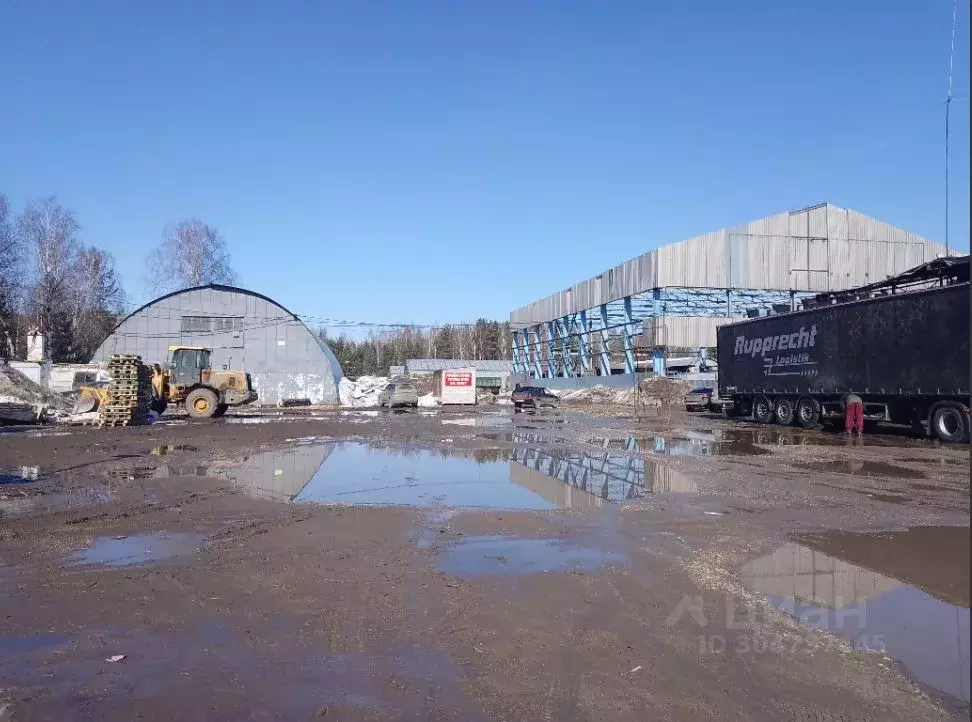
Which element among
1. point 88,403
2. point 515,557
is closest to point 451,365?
point 88,403

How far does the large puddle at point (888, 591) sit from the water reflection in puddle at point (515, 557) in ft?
4.92

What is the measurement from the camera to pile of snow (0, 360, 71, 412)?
30719mm

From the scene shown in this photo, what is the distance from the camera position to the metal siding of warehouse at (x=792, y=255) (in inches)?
1703

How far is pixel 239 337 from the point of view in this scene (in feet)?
164

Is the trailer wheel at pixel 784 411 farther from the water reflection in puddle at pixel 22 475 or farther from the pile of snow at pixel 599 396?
the water reflection in puddle at pixel 22 475

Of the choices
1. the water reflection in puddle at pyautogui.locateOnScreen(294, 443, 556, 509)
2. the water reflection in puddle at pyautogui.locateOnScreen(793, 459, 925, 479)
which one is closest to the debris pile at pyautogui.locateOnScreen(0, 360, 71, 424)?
the water reflection in puddle at pyautogui.locateOnScreen(294, 443, 556, 509)

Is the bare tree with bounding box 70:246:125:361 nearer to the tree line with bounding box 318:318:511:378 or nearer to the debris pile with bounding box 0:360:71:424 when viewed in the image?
the debris pile with bounding box 0:360:71:424

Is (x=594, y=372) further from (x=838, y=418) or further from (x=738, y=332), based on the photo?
(x=838, y=418)

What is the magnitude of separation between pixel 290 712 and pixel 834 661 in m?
3.28

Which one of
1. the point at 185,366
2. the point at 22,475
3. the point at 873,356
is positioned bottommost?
the point at 22,475

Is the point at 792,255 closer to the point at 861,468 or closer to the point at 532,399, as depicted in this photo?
the point at 532,399

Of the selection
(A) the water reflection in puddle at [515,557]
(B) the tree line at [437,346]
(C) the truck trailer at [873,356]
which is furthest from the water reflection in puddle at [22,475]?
(B) the tree line at [437,346]

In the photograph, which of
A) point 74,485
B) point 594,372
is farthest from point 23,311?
point 74,485

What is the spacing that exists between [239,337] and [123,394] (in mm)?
25779
